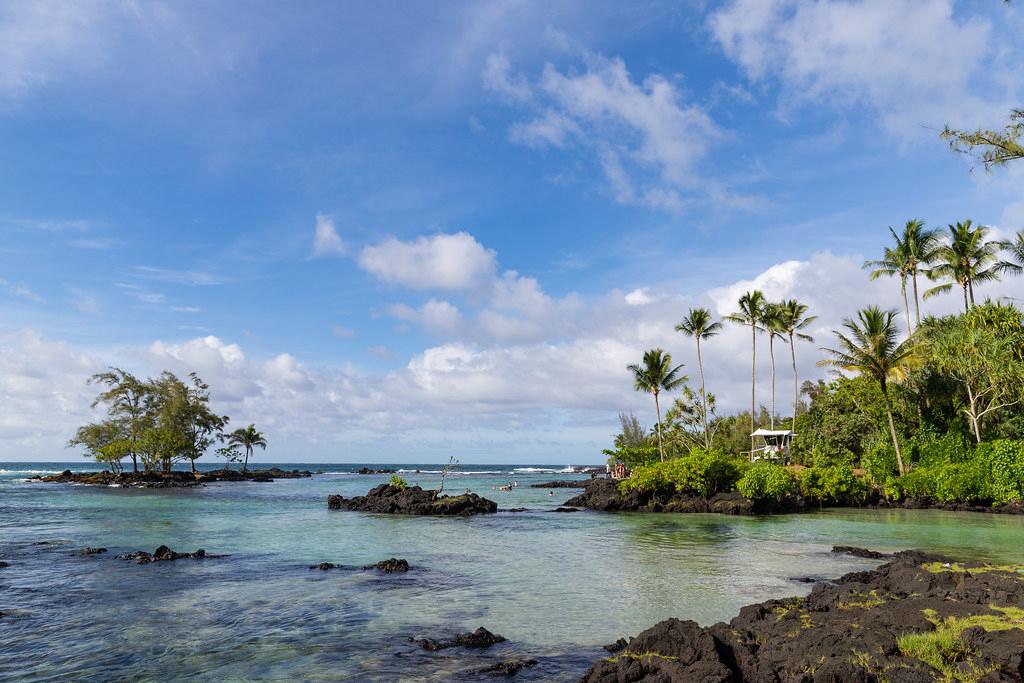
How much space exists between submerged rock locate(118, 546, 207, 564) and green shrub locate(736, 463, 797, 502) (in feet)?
86.6

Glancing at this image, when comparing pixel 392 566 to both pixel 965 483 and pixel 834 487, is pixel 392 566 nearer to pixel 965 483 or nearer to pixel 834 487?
pixel 834 487

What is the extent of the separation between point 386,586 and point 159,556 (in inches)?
333

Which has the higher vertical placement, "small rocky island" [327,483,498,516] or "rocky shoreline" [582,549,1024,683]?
"rocky shoreline" [582,549,1024,683]

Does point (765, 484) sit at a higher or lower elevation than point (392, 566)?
higher

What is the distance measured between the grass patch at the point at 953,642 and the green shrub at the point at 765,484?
24473mm

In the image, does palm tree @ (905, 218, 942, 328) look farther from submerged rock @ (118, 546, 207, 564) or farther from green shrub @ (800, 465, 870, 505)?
submerged rock @ (118, 546, 207, 564)

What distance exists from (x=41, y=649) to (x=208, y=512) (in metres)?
27.0

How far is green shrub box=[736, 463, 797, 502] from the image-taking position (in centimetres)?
3322

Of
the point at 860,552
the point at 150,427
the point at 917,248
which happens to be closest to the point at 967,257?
the point at 917,248

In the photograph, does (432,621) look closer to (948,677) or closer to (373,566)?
(373,566)

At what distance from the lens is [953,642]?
7.75 m

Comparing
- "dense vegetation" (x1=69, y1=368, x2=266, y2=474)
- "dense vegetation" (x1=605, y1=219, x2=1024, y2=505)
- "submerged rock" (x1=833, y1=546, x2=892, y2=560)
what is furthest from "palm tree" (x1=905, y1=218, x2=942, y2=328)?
"dense vegetation" (x1=69, y1=368, x2=266, y2=474)

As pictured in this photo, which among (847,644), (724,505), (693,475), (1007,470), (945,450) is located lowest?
(724,505)

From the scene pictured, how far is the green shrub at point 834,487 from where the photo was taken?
3484cm
